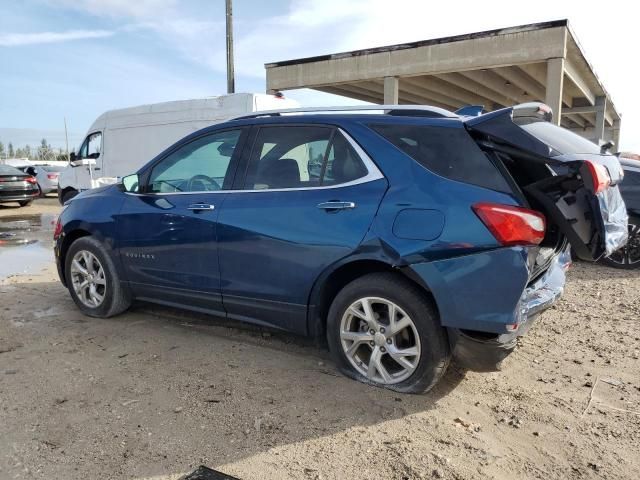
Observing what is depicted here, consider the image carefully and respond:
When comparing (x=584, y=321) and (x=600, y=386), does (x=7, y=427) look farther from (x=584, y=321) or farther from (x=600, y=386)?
(x=584, y=321)

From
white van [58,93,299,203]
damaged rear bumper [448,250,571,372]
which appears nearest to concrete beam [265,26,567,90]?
white van [58,93,299,203]

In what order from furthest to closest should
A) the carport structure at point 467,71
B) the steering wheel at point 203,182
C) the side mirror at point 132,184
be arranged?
1. the carport structure at point 467,71
2. the side mirror at point 132,184
3. the steering wheel at point 203,182

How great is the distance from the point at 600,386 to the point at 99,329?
13.1ft

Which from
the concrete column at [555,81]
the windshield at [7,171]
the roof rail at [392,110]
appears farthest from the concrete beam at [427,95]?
the roof rail at [392,110]

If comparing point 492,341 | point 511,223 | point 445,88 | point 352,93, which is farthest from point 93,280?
point 445,88

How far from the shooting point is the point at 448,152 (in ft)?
10.4

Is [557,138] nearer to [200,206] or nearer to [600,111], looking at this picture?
[200,206]

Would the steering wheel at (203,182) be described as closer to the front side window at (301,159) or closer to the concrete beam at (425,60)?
the front side window at (301,159)

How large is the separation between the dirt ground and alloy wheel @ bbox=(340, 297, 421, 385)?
161 millimetres

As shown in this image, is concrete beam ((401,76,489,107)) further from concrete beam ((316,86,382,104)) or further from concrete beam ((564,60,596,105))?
concrete beam ((564,60,596,105))

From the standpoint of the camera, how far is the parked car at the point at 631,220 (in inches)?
275

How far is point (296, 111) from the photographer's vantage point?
393cm

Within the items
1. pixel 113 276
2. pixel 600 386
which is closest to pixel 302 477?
pixel 600 386

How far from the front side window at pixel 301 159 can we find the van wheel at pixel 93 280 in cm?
175
